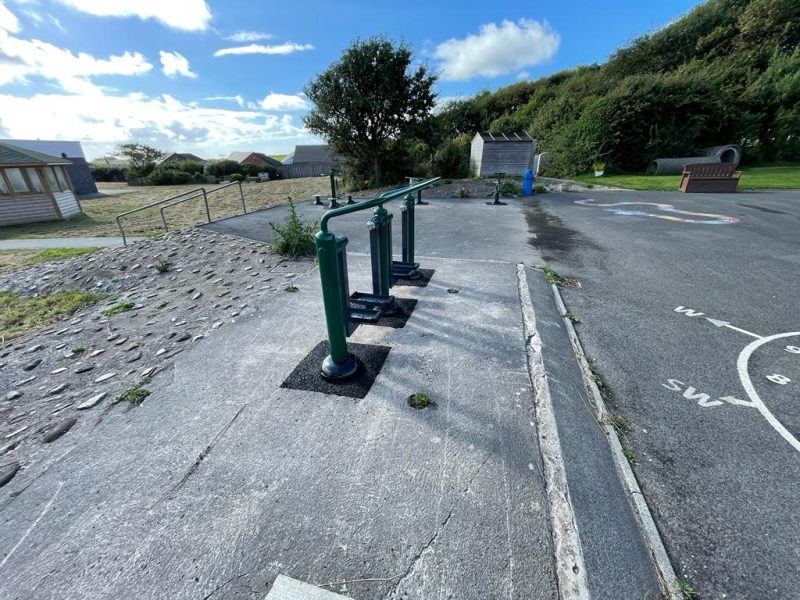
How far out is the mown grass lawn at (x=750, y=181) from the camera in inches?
524

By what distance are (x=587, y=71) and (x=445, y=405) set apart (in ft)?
120

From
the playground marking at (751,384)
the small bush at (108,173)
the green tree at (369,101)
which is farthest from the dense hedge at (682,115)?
the small bush at (108,173)

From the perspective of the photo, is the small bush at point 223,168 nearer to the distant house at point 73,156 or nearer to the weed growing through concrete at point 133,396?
the distant house at point 73,156

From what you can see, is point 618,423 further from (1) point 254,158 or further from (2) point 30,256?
(1) point 254,158

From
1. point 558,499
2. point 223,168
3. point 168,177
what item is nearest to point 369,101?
point 558,499

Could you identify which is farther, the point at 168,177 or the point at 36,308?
the point at 168,177

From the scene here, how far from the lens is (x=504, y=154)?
1574 centimetres

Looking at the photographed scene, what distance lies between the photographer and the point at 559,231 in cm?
782

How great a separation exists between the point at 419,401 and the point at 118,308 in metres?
5.17

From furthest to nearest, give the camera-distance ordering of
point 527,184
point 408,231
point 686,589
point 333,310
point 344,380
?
point 527,184, point 408,231, point 344,380, point 333,310, point 686,589

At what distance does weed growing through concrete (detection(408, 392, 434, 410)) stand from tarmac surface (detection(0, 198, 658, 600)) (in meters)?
0.05

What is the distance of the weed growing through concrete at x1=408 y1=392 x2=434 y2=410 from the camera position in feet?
7.93

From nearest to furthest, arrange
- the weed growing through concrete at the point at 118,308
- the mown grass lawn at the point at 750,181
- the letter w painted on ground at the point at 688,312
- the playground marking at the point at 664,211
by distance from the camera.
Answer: the letter w painted on ground at the point at 688,312
the weed growing through concrete at the point at 118,308
the playground marking at the point at 664,211
the mown grass lawn at the point at 750,181

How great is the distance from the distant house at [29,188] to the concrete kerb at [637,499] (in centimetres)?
2166
